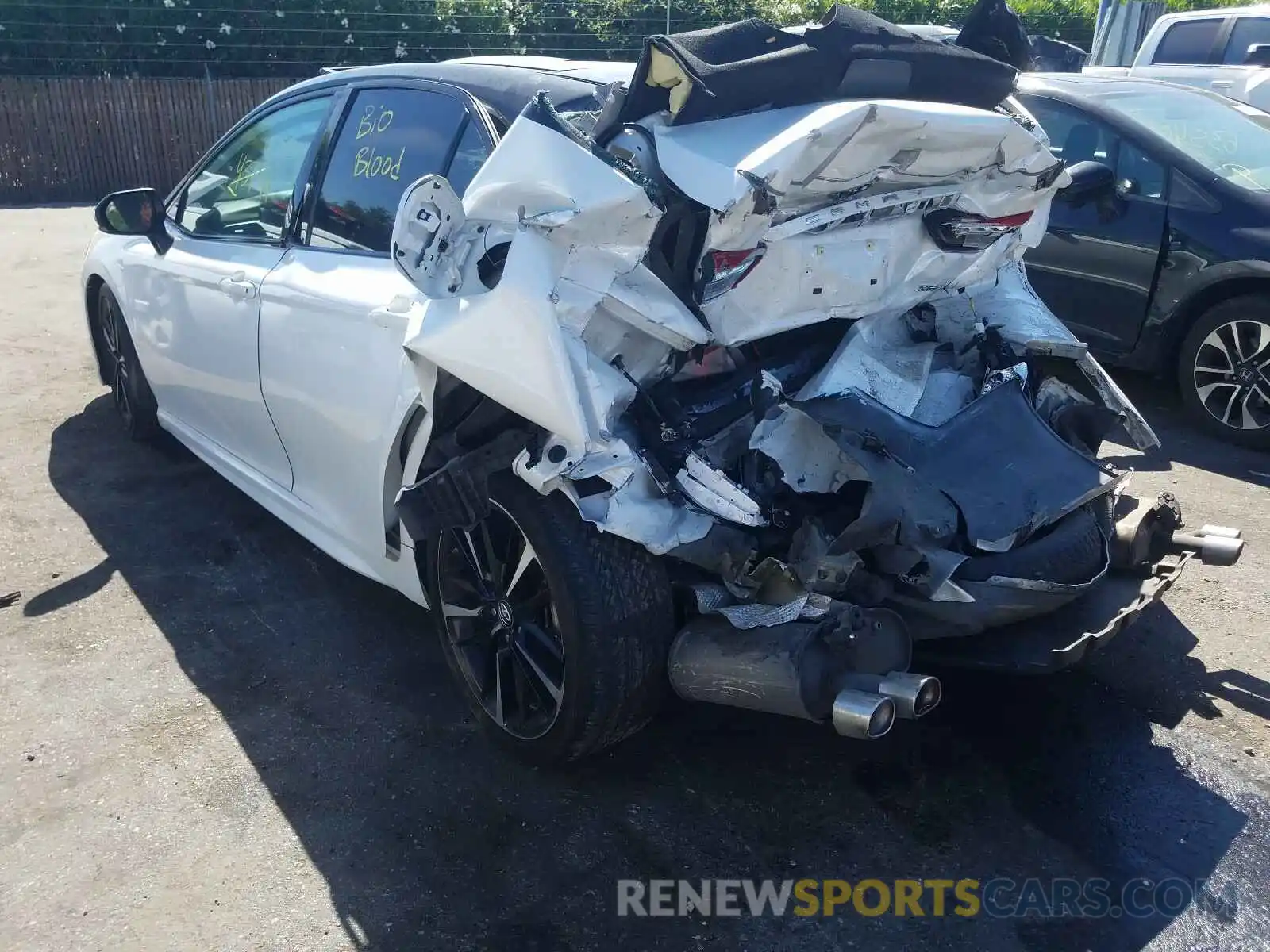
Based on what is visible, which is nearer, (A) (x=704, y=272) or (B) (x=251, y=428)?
(A) (x=704, y=272)

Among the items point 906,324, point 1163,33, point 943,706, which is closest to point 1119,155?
point 906,324

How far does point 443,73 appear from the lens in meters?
3.64

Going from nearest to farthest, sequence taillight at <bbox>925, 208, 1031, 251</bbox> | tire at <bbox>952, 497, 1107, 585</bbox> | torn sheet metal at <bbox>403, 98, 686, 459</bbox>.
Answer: torn sheet metal at <bbox>403, 98, 686, 459</bbox> < tire at <bbox>952, 497, 1107, 585</bbox> < taillight at <bbox>925, 208, 1031, 251</bbox>

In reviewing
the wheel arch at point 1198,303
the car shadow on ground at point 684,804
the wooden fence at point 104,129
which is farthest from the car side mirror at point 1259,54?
the wooden fence at point 104,129

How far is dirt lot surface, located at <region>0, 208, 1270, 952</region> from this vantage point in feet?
8.54

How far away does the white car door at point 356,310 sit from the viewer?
129 inches

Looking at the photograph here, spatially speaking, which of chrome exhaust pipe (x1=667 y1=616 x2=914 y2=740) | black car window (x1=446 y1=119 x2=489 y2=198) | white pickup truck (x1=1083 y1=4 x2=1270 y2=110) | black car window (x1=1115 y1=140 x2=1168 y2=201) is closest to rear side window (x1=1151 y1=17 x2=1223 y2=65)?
white pickup truck (x1=1083 y1=4 x2=1270 y2=110)

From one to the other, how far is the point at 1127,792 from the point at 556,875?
156cm

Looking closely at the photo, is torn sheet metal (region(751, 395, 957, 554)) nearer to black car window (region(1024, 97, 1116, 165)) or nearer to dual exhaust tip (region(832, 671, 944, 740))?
dual exhaust tip (region(832, 671, 944, 740))

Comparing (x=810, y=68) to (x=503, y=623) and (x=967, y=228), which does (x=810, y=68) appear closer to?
(x=967, y=228)

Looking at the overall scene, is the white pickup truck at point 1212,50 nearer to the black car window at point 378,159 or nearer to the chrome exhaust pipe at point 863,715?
the black car window at point 378,159

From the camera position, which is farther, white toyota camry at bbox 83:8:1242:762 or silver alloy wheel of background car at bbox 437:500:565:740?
silver alloy wheel of background car at bbox 437:500:565:740

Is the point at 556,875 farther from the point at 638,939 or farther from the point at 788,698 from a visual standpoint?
the point at 788,698

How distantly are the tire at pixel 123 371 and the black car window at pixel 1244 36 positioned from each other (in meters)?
10.8
